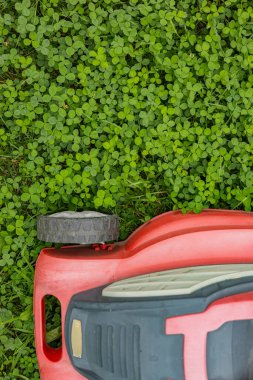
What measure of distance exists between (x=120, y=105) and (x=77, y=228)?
2.54 ft

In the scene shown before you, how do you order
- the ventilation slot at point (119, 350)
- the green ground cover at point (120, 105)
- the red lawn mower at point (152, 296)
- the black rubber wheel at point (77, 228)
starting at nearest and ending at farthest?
the red lawn mower at point (152, 296) → the ventilation slot at point (119, 350) → the black rubber wheel at point (77, 228) → the green ground cover at point (120, 105)

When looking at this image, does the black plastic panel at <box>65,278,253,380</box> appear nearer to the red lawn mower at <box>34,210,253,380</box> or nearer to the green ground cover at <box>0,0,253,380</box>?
the red lawn mower at <box>34,210,253,380</box>

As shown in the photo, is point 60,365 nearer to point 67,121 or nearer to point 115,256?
point 115,256

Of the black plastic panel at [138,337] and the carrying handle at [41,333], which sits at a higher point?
the black plastic panel at [138,337]

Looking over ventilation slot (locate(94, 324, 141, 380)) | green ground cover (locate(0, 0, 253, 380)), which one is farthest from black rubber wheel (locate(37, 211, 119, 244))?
ventilation slot (locate(94, 324, 141, 380))

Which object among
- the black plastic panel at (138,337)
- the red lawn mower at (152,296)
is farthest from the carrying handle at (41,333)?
the black plastic panel at (138,337)

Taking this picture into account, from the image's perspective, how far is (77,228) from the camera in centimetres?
256

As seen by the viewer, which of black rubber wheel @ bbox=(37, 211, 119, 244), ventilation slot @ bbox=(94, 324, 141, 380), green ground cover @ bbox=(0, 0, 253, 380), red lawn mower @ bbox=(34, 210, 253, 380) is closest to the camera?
red lawn mower @ bbox=(34, 210, 253, 380)

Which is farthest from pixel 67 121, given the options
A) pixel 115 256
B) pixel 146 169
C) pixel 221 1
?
pixel 221 1

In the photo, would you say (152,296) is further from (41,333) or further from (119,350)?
(41,333)

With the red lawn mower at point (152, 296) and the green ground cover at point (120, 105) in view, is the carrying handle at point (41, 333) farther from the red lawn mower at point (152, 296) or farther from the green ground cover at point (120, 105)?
the green ground cover at point (120, 105)

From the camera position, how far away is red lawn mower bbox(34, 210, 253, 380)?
214 cm

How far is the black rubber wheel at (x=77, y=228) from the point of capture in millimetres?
2557

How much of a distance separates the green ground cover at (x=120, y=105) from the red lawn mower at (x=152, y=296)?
0.28m
